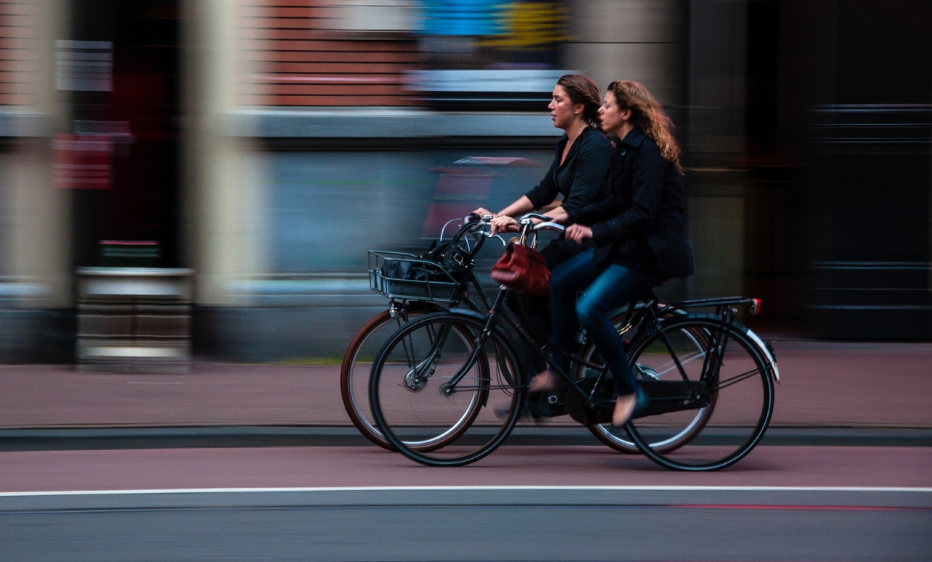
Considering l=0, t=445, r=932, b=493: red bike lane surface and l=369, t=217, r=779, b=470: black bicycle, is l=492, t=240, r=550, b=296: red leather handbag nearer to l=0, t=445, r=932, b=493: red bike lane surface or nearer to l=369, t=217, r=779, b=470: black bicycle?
l=369, t=217, r=779, b=470: black bicycle

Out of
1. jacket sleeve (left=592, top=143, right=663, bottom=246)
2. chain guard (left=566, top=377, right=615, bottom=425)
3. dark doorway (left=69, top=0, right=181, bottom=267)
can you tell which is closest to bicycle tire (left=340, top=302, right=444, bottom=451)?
chain guard (left=566, top=377, right=615, bottom=425)

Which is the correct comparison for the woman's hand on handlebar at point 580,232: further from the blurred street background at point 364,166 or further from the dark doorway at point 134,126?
the dark doorway at point 134,126

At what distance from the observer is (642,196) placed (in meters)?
4.82

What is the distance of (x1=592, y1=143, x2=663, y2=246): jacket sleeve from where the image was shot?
482cm

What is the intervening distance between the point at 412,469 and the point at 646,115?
1.95 meters

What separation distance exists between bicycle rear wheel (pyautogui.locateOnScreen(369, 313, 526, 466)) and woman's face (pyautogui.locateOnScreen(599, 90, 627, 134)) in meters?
1.07

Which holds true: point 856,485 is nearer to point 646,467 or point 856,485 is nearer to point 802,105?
point 646,467

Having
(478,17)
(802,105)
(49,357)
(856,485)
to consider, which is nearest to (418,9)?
(478,17)

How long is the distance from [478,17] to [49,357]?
12.8 ft

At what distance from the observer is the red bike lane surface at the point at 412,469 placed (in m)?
4.91

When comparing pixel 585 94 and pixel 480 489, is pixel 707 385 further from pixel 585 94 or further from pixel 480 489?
pixel 585 94

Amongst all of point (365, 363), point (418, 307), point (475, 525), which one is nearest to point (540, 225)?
point (418, 307)

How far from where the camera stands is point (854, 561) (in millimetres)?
3812

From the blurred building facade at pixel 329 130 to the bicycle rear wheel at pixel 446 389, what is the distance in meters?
2.91
